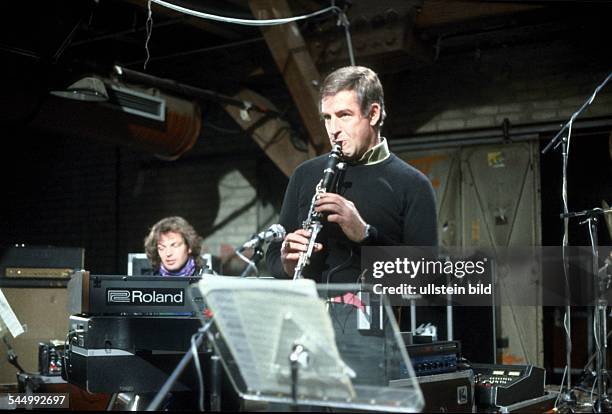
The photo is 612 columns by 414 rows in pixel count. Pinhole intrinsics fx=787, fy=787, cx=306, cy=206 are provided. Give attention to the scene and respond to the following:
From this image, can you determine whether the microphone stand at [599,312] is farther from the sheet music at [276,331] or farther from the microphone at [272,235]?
the sheet music at [276,331]

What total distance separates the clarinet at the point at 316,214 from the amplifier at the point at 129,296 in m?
0.72

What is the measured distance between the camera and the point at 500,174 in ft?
22.5

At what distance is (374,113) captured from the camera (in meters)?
2.78

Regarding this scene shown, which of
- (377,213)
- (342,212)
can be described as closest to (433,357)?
(377,213)

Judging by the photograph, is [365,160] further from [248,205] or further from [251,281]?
[248,205]

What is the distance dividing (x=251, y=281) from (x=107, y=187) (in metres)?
7.32

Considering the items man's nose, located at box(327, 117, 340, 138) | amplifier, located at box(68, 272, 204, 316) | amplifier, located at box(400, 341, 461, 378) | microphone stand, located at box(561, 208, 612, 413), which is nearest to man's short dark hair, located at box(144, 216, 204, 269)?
amplifier, located at box(68, 272, 204, 316)

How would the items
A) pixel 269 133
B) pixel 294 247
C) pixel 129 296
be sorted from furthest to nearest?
pixel 269 133, pixel 129 296, pixel 294 247

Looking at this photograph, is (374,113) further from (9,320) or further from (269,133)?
(269,133)

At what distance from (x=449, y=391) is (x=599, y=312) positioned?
184cm

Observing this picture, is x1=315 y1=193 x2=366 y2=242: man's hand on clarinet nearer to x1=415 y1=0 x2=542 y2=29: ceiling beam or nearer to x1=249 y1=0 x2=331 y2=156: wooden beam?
x1=249 y1=0 x2=331 y2=156: wooden beam

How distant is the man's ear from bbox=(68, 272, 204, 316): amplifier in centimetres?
94

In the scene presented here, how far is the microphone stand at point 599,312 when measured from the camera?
151 inches

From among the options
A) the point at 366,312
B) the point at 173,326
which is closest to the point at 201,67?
the point at 173,326
